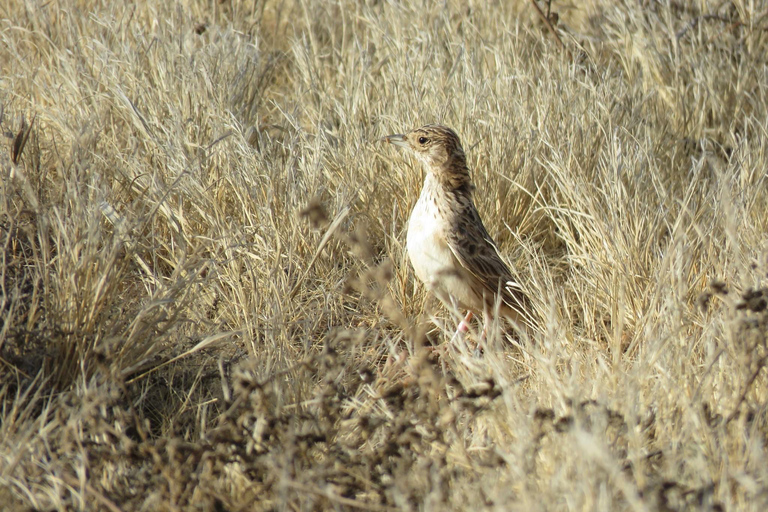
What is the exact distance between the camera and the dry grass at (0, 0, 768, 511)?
9.58 ft

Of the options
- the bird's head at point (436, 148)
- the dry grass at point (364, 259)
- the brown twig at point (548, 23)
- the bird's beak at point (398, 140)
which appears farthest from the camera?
the brown twig at point (548, 23)

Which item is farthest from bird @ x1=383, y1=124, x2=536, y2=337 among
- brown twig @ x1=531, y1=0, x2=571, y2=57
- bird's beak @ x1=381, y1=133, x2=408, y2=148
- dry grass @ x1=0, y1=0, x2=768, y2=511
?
brown twig @ x1=531, y1=0, x2=571, y2=57

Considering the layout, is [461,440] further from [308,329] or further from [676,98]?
[676,98]

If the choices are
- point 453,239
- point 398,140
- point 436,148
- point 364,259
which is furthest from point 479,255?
point 364,259

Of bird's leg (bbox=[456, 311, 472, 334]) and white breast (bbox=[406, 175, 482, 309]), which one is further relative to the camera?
white breast (bbox=[406, 175, 482, 309])

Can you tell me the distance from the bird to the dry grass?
0.21 m

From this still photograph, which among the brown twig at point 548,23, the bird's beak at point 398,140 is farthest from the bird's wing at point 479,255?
the brown twig at point 548,23

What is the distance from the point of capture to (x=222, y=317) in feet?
14.3

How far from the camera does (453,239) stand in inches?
180

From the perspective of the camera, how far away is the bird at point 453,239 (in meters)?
4.56

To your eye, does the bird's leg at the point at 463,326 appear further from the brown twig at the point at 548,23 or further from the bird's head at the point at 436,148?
the brown twig at the point at 548,23

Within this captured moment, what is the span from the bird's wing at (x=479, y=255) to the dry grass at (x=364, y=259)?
0.25 meters

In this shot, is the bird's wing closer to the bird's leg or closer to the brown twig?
the bird's leg

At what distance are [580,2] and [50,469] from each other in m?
6.64
